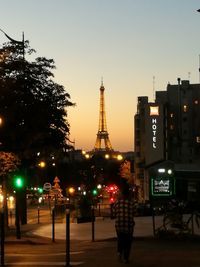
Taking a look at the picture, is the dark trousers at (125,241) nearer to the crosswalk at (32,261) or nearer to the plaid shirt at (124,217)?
the plaid shirt at (124,217)

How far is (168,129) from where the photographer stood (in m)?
131

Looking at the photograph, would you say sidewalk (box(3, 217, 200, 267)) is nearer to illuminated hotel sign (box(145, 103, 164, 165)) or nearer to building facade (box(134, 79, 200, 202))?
building facade (box(134, 79, 200, 202))

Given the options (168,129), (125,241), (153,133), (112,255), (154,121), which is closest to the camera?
(125,241)

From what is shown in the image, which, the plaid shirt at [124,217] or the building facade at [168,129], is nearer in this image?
the plaid shirt at [124,217]

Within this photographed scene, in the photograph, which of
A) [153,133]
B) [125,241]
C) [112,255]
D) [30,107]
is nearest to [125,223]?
[125,241]

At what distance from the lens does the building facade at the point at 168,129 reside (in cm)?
12169

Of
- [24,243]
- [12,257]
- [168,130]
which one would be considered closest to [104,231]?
[24,243]

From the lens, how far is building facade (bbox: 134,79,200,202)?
121688 mm

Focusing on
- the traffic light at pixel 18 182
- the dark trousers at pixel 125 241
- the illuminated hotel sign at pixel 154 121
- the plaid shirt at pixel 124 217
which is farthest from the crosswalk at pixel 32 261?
the illuminated hotel sign at pixel 154 121

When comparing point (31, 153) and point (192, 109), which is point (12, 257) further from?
point (192, 109)

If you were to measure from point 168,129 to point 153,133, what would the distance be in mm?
9155

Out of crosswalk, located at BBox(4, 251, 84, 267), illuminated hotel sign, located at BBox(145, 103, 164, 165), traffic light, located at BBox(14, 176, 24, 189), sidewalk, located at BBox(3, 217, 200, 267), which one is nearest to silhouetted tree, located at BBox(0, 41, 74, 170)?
traffic light, located at BBox(14, 176, 24, 189)

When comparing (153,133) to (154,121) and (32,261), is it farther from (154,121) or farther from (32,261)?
(32,261)

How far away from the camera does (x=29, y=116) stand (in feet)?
108
